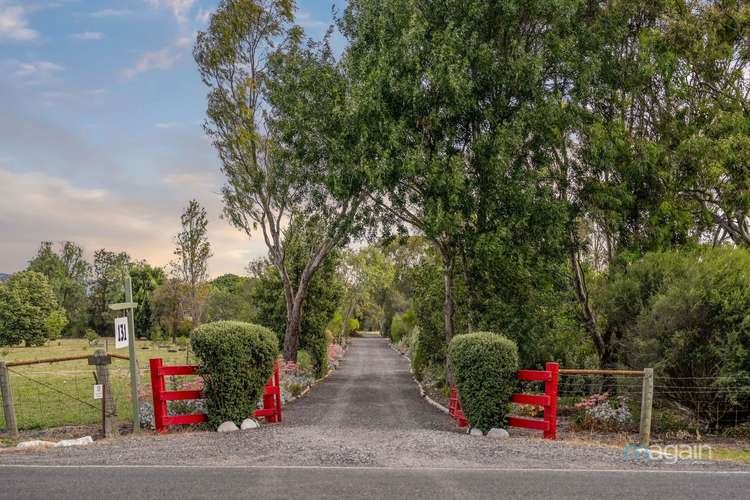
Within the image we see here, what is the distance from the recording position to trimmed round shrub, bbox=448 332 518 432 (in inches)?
435

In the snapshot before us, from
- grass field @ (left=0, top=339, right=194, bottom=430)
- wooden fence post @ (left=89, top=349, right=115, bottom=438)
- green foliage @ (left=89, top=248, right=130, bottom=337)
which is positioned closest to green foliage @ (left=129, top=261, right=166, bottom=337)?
green foliage @ (left=89, top=248, right=130, bottom=337)

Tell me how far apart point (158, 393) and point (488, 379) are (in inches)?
227

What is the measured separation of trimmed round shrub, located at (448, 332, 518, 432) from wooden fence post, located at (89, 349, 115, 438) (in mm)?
6252

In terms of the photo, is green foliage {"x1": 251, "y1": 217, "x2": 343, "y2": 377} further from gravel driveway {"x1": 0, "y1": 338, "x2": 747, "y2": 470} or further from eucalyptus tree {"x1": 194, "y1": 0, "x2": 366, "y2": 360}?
gravel driveway {"x1": 0, "y1": 338, "x2": 747, "y2": 470}

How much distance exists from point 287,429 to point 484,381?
361 centimetres

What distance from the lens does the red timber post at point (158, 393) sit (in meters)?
10.8

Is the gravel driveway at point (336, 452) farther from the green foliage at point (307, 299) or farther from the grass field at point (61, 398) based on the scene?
the green foliage at point (307, 299)

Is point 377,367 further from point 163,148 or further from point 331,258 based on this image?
point 163,148

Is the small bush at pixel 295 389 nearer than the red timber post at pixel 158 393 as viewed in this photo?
No

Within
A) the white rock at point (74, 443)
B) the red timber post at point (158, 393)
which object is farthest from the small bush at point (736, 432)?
the white rock at point (74, 443)

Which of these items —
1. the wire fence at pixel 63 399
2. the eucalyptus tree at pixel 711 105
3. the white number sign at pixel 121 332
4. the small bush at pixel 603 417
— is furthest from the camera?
the eucalyptus tree at pixel 711 105

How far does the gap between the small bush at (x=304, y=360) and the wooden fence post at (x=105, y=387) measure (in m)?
13.0

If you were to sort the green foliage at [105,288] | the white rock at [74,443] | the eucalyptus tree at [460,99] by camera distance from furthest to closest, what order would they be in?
the green foliage at [105,288] → the eucalyptus tree at [460,99] → the white rock at [74,443]

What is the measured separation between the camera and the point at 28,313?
51.2 m
